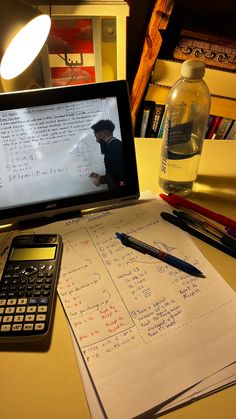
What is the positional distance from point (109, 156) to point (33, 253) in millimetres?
224

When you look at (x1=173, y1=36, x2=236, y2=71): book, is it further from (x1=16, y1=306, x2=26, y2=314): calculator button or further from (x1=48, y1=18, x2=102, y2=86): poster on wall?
(x1=16, y1=306, x2=26, y2=314): calculator button

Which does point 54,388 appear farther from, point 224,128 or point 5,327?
point 224,128

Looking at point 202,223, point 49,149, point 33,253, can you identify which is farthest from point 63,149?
point 202,223

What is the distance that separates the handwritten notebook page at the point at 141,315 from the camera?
1.49 feet

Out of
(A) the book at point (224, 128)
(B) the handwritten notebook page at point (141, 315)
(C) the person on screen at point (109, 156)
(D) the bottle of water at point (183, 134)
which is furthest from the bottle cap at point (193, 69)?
(A) the book at point (224, 128)

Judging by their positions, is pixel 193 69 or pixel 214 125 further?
pixel 214 125

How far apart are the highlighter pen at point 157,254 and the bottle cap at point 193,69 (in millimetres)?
310

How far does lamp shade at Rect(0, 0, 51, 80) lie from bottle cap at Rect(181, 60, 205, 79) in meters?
0.26

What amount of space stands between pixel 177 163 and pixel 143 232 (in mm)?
172

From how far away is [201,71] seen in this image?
0.64 meters

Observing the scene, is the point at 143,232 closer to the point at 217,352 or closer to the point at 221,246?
the point at 221,246

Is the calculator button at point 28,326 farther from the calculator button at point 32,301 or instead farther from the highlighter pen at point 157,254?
the highlighter pen at point 157,254

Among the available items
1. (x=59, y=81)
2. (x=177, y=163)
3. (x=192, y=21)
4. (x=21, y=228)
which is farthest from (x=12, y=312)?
(x=192, y=21)

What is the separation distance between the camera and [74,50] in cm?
97
